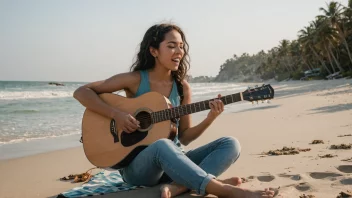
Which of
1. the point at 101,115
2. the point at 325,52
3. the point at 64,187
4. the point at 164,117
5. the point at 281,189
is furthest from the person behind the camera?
the point at 325,52

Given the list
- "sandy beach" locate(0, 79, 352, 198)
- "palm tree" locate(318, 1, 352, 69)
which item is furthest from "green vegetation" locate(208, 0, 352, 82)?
"sandy beach" locate(0, 79, 352, 198)

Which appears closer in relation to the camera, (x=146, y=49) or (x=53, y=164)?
(x=146, y=49)

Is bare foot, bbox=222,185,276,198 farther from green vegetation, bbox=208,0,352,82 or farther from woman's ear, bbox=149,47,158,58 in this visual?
green vegetation, bbox=208,0,352,82

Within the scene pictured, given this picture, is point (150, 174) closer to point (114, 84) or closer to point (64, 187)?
point (114, 84)

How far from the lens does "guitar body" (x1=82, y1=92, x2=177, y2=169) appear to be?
293cm

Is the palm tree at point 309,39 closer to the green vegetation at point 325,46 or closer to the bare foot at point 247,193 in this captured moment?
the green vegetation at point 325,46

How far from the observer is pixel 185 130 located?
3.27 m

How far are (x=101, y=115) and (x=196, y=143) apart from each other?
11.6ft

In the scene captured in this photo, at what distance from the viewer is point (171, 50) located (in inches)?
123

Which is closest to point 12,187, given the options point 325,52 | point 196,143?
point 196,143

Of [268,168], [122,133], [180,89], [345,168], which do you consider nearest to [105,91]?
[122,133]

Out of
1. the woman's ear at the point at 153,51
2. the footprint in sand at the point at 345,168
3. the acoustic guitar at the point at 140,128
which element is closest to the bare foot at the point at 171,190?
the acoustic guitar at the point at 140,128

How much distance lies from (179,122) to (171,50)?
2.21 ft

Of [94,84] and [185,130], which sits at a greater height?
[94,84]
